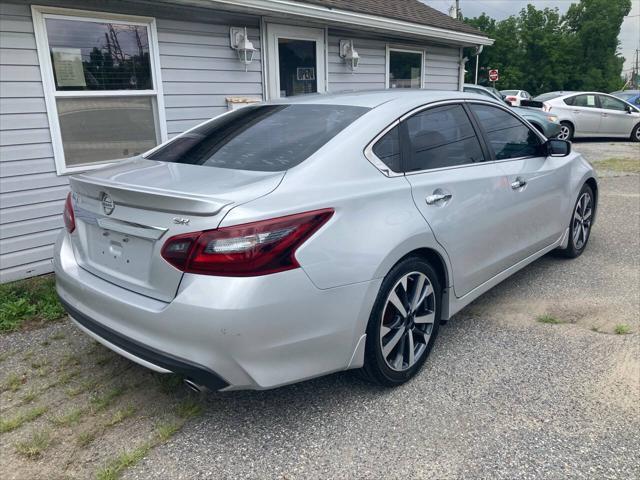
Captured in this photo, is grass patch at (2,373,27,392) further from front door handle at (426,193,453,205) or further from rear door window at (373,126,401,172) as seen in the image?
front door handle at (426,193,453,205)

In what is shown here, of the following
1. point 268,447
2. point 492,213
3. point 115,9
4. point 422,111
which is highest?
point 115,9

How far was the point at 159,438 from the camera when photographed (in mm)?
2562

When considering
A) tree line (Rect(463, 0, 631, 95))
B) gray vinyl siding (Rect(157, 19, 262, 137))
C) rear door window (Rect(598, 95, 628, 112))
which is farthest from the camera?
tree line (Rect(463, 0, 631, 95))

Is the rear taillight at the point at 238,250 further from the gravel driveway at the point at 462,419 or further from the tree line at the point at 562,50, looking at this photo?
the tree line at the point at 562,50

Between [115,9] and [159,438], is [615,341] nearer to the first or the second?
[159,438]

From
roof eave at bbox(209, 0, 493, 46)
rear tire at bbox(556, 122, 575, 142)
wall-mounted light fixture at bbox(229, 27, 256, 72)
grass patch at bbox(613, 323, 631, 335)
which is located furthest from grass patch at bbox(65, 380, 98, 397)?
rear tire at bbox(556, 122, 575, 142)

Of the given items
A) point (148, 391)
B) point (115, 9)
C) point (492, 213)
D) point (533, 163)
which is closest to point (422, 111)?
point (492, 213)

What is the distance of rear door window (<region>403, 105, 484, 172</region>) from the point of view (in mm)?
3143

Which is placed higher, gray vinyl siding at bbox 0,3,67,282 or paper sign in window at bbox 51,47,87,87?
paper sign in window at bbox 51,47,87,87

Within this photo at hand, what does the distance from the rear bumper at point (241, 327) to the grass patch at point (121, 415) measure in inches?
15.9

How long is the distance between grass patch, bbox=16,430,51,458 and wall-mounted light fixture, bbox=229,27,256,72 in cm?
495

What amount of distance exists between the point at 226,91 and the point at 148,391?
440cm

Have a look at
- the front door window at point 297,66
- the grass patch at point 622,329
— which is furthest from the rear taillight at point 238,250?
the front door window at point 297,66

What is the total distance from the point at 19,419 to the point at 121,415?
511 mm
